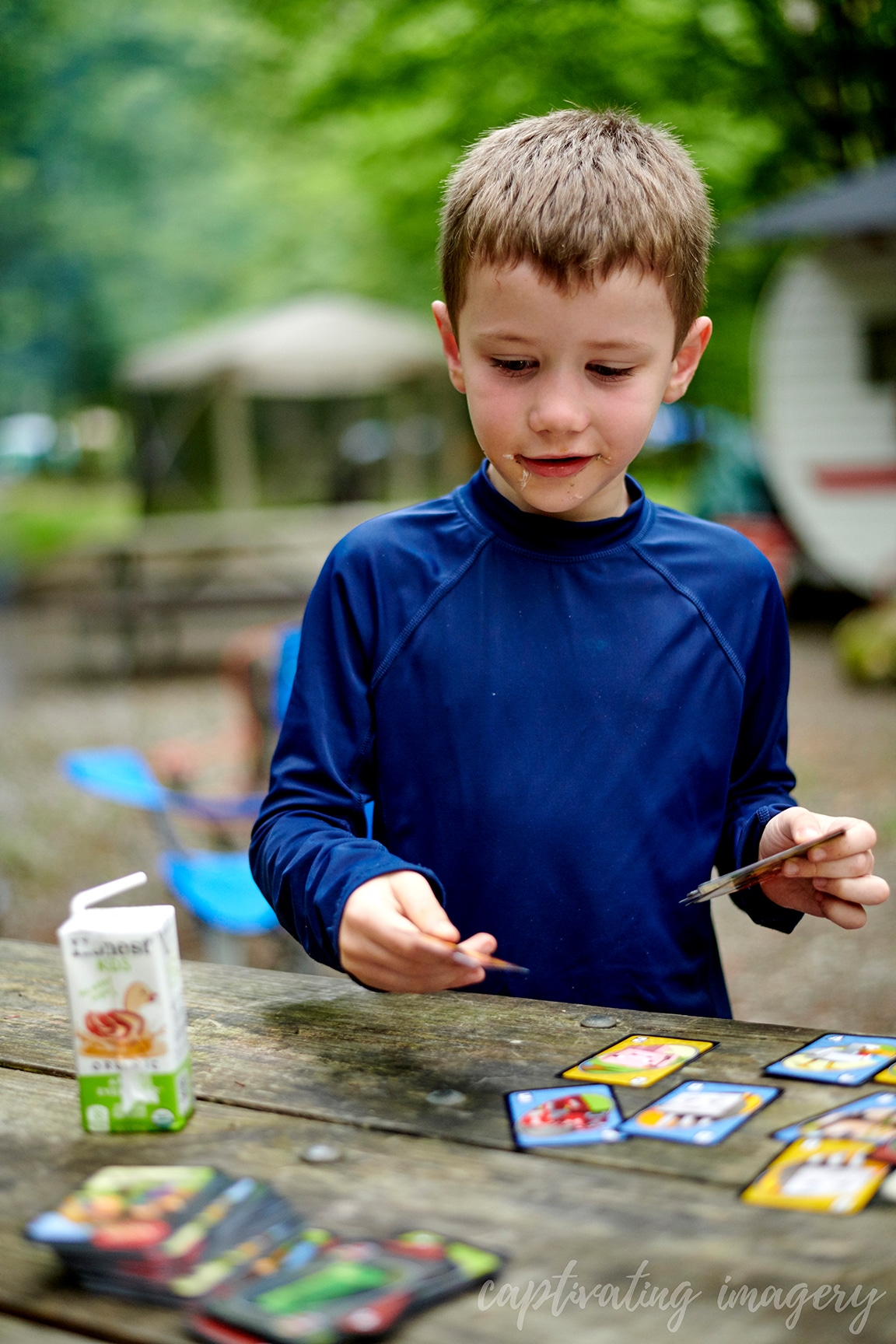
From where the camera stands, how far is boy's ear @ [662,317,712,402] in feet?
5.38

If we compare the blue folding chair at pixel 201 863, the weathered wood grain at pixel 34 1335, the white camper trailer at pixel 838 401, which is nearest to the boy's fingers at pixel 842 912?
Answer: the weathered wood grain at pixel 34 1335

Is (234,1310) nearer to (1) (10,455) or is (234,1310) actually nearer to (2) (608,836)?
(2) (608,836)

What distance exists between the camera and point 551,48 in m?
9.30

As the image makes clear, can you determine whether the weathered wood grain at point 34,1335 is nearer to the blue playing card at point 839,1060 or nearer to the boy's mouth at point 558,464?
the blue playing card at point 839,1060

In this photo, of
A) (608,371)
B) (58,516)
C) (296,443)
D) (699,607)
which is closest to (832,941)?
(699,607)

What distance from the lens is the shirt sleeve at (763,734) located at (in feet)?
5.64

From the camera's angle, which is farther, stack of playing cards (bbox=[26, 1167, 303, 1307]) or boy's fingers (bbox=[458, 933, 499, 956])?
boy's fingers (bbox=[458, 933, 499, 956])

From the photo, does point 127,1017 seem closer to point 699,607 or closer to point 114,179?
point 699,607

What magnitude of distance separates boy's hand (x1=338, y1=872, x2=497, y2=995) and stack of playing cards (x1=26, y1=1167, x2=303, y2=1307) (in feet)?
0.80

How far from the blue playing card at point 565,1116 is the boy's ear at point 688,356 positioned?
33.1 inches

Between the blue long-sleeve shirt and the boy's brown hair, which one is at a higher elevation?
the boy's brown hair

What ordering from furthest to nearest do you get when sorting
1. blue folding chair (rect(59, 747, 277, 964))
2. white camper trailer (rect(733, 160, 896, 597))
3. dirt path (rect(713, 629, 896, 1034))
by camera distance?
white camper trailer (rect(733, 160, 896, 597)) < dirt path (rect(713, 629, 896, 1034)) < blue folding chair (rect(59, 747, 277, 964))

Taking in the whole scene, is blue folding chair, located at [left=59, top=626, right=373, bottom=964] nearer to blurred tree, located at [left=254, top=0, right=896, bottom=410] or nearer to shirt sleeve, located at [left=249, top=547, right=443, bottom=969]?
shirt sleeve, located at [left=249, top=547, right=443, bottom=969]

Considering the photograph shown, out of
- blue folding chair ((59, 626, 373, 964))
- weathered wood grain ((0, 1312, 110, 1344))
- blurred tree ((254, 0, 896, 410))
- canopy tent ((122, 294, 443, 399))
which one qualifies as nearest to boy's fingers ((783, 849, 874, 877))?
weathered wood grain ((0, 1312, 110, 1344))
